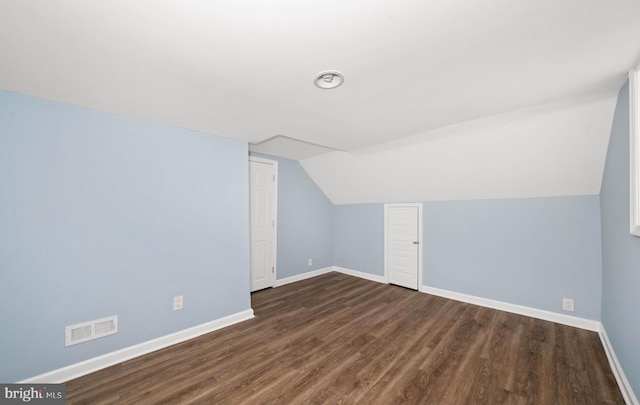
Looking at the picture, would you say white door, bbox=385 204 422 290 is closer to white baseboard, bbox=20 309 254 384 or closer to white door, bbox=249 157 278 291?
white door, bbox=249 157 278 291

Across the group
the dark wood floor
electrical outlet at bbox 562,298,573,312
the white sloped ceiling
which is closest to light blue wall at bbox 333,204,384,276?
the white sloped ceiling

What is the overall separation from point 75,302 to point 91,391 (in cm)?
69

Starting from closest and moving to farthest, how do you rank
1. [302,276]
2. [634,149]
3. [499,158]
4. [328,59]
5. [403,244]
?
[328,59]
[634,149]
[499,158]
[403,244]
[302,276]

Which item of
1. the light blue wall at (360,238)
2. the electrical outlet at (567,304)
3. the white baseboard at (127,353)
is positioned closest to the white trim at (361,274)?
the light blue wall at (360,238)

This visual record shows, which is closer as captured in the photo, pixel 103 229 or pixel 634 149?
pixel 634 149

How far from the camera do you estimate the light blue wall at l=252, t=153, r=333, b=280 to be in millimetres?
4586

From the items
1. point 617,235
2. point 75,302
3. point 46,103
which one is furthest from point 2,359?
point 617,235

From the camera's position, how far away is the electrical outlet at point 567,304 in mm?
2965

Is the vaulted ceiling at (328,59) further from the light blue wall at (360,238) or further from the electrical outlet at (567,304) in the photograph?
the light blue wall at (360,238)

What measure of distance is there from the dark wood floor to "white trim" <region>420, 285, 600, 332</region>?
0.46 ft

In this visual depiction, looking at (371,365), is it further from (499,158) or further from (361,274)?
(361,274)

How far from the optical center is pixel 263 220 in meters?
4.27

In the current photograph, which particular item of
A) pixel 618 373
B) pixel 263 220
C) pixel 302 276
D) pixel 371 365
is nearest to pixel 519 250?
pixel 618 373

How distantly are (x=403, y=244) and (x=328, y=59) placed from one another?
365cm
